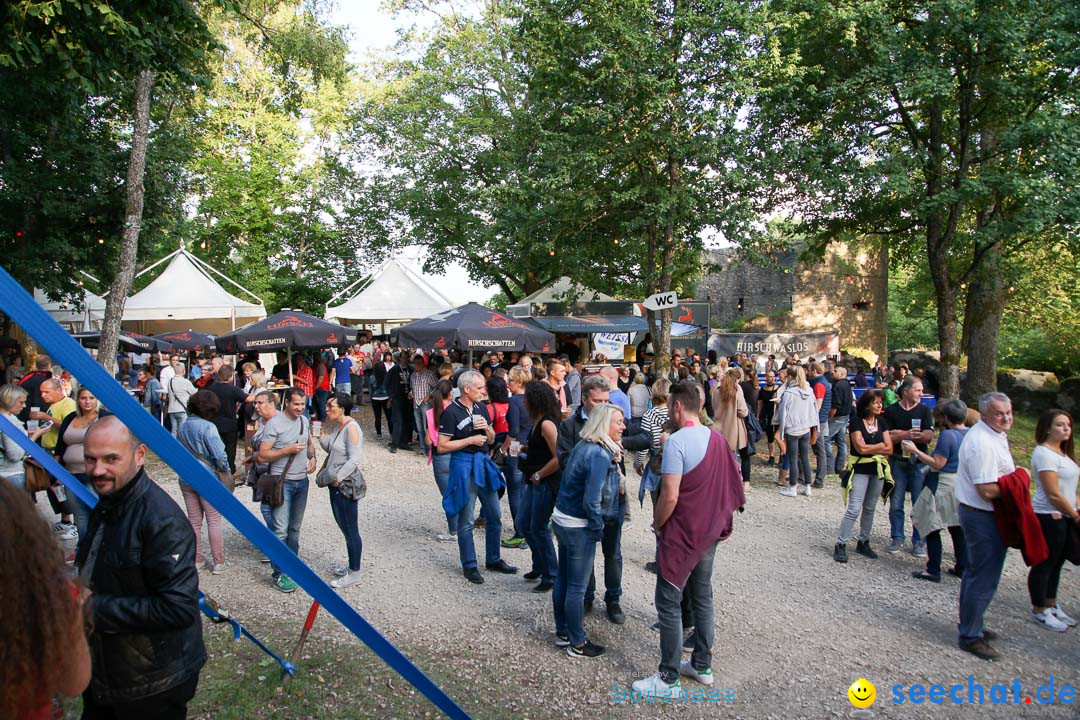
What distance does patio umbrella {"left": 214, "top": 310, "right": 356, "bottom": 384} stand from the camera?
38.9ft

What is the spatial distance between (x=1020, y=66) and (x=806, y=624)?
12.8 metres

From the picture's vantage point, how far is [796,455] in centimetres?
930

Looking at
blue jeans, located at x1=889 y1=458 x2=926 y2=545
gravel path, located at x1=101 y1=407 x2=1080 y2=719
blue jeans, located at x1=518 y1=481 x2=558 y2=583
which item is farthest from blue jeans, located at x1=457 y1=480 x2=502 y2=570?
blue jeans, located at x1=889 y1=458 x2=926 y2=545

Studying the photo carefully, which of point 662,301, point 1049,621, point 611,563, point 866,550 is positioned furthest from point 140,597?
point 662,301

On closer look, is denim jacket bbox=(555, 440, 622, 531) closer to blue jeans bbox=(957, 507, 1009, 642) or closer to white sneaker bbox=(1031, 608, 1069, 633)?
blue jeans bbox=(957, 507, 1009, 642)

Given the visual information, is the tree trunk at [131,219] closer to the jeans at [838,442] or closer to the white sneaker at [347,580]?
the white sneaker at [347,580]

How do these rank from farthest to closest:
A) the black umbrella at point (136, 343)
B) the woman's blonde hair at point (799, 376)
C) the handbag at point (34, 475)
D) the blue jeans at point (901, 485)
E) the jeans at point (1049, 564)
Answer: the black umbrella at point (136, 343) → the woman's blonde hair at point (799, 376) → the blue jeans at point (901, 485) → the handbag at point (34, 475) → the jeans at point (1049, 564)

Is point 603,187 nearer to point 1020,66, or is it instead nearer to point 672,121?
point 672,121

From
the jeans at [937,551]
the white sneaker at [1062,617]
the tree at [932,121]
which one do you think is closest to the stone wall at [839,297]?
the tree at [932,121]

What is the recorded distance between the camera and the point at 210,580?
5750 mm

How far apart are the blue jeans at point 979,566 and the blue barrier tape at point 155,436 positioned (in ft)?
12.8

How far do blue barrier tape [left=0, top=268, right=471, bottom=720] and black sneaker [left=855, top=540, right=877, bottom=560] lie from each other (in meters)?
5.54

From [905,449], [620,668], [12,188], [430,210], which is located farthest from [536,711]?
[430,210]

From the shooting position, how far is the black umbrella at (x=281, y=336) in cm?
1187
